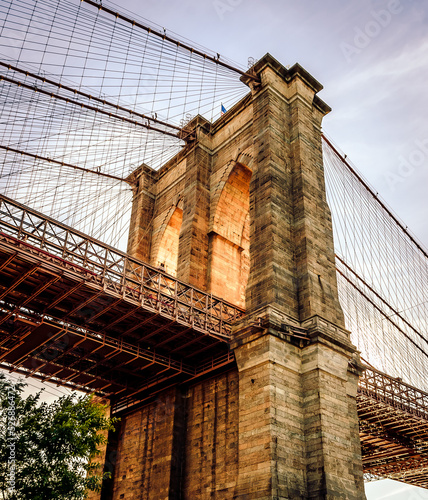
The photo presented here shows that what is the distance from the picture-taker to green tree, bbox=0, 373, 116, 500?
1617 cm

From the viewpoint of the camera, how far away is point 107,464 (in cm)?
2605

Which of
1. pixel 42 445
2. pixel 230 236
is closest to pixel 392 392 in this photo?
pixel 230 236

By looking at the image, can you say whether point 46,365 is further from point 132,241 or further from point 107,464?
point 132,241

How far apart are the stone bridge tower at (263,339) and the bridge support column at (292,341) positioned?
6cm

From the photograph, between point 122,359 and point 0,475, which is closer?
point 0,475

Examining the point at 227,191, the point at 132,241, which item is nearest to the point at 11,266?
the point at 227,191

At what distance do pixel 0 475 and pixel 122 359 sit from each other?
809 centimetres

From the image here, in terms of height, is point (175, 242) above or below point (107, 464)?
above

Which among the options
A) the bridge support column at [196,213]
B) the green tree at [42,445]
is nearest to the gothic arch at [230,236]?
the bridge support column at [196,213]

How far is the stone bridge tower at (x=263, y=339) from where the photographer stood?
762 inches

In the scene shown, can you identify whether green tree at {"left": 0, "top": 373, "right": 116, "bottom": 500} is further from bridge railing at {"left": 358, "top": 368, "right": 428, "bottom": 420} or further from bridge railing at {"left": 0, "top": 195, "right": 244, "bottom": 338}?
bridge railing at {"left": 358, "top": 368, "right": 428, "bottom": 420}

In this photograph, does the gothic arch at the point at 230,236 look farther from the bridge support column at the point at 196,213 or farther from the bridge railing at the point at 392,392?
the bridge railing at the point at 392,392

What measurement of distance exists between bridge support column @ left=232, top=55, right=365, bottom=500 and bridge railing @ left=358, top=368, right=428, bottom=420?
8939 mm

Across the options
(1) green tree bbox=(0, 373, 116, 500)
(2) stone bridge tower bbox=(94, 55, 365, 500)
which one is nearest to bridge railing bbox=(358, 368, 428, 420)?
(2) stone bridge tower bbox=(94, 55, 365, 500)
